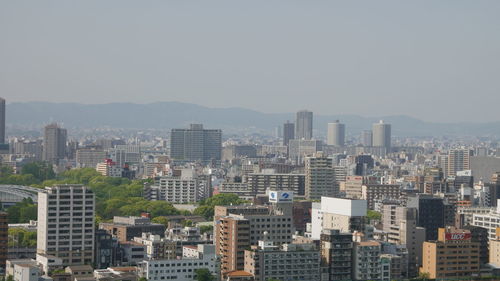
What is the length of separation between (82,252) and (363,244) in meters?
8.74

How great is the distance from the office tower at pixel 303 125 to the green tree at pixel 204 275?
12560cm

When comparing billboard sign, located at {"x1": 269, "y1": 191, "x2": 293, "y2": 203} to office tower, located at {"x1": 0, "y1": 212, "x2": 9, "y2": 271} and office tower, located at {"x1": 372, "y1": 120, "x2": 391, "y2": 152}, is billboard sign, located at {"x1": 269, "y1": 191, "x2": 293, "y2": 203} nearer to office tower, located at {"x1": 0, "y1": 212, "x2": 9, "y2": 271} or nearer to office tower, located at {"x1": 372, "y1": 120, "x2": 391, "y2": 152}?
office tower, located at {"x1": 0, "y1": 212, "x2": 9, "y2": 271}

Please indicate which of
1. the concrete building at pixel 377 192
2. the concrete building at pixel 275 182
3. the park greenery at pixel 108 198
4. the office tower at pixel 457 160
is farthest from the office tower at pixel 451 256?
the office tower at pixel 457 160

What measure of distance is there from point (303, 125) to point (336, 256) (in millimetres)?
126119

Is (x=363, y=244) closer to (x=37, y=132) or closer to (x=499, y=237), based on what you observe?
(x=499, y=237)

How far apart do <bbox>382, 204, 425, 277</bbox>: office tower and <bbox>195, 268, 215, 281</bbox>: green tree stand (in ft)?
24.6

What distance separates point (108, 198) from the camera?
61781 mm

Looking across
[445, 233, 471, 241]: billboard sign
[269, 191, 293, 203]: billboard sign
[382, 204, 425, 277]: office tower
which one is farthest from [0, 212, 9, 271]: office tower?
[445, 233, 471, 241]: billboard sign

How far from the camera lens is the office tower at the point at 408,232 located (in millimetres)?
38344

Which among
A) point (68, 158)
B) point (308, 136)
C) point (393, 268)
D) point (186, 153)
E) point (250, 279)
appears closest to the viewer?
point (250, 279)

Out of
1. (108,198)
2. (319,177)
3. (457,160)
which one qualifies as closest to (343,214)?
(108,198)

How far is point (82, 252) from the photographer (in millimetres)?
35938

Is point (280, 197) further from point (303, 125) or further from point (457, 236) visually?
point (303, 125)

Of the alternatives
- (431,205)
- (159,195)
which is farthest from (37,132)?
(431,205)
